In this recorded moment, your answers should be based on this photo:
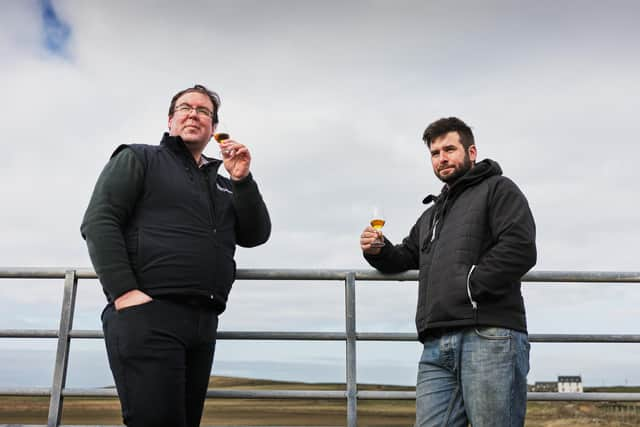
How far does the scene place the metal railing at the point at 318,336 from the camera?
10.0ft

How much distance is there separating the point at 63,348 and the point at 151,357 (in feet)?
3.98

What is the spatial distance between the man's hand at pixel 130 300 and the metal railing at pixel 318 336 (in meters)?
0.87

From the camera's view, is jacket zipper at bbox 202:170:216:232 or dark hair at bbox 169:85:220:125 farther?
dark hair at bbox 169:85:220:125

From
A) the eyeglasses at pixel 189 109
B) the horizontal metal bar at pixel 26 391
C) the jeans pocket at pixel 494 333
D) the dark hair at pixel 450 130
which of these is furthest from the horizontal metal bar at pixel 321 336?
the eyeglasses at pixel 189 109

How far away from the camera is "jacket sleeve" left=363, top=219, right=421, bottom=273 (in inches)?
124

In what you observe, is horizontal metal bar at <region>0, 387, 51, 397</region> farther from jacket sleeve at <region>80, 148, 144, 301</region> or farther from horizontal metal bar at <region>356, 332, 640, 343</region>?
horizontal metal bar at <region>356, 332, 640, 343</region>

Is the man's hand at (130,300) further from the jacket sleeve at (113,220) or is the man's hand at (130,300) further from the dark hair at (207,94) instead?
the dark hair at (207,94)

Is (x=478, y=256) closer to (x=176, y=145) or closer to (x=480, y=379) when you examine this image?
(x=480, y=379)

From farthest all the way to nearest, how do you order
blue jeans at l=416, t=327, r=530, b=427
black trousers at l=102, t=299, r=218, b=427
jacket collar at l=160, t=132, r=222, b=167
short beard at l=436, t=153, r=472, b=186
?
short beard at l=436, t=153, r=472, b=186 < jacket collar at l=160, t=132, r=222, b=167 < blue jeans at l=416, t=327, r=530, b=427 < black trousers at l=102, t=299, r=218, b=427

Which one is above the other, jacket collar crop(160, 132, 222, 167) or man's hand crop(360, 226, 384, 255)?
jacket collar crop(160, 132, 222, 167)

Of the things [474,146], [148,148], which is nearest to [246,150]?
[148,148]

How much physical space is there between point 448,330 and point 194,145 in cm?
139

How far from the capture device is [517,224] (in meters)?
2.44

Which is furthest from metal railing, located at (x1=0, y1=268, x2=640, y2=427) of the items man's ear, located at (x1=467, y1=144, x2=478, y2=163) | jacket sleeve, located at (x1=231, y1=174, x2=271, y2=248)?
man's ear, located at (x1=467, y1=144, x2=478, y2=163)
